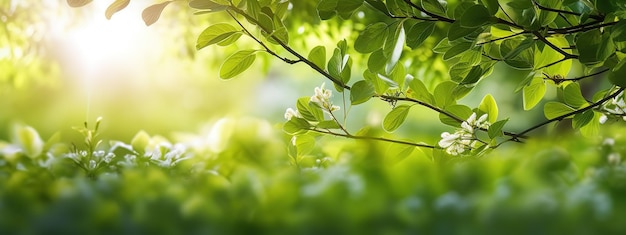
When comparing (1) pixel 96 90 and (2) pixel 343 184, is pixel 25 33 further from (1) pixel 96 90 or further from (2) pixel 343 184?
(1) pixel 96 90

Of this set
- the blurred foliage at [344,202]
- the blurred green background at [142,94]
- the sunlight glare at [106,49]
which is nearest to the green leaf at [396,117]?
the blurred foliage at [344,202]

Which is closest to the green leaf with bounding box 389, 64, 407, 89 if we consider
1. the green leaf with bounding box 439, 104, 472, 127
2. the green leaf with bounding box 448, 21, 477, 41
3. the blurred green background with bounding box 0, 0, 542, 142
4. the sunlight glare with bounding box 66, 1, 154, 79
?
the green leaf with bounding box 439, 104, 472, 127

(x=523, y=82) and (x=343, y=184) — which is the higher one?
(x=523, y=82)

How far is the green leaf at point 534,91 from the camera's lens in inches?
54.9

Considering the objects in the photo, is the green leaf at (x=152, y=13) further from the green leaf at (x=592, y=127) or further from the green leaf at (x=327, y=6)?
the green leaf at (x=592, y=127)

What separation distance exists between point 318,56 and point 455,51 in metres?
0.27

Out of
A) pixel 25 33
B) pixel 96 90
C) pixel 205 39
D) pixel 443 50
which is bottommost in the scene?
pixel 205 39

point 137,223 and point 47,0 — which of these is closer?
point 137,223

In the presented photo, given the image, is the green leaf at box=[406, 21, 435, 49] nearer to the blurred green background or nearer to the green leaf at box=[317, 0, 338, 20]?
the green leaf at box=[317, 0, 338, 20]

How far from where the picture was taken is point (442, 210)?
0.59 m

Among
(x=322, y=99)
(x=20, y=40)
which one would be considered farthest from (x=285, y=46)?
(x=20, y=40)

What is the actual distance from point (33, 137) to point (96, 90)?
1326 cm

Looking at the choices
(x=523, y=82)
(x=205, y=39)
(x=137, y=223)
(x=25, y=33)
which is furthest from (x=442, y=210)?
(x=25, y=33)

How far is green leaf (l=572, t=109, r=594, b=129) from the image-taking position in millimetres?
1320
